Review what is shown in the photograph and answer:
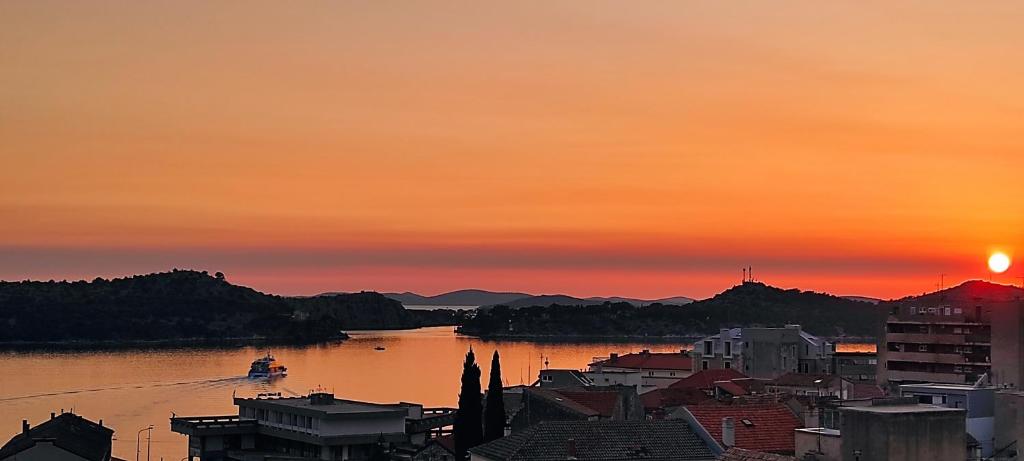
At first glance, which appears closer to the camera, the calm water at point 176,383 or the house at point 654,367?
the house at point 654,367

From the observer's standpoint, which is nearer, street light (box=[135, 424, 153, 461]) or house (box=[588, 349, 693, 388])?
street light (box=[135, 424, 153, 461])

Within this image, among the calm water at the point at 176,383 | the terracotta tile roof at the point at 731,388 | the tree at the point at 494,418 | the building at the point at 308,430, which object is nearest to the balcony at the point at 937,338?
the terracotta tile roof at the point at 731,388

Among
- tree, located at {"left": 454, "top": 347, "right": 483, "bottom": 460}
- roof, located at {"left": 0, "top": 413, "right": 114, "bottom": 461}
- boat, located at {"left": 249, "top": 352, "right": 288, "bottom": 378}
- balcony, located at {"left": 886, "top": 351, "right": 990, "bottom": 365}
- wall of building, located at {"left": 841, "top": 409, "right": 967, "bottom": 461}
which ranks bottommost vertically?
boat, located at {"left": 249, "top": 352, "right": 288, "bottom": 378}

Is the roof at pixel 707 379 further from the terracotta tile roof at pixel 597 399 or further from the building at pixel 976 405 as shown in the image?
the building at pixel 976 405

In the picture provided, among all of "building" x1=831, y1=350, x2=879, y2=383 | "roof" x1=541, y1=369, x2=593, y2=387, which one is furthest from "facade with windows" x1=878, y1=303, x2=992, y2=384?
"roof" x1=541, y1=369, x2=593, y2=387

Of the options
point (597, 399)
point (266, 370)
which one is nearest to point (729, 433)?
point (597, 399)

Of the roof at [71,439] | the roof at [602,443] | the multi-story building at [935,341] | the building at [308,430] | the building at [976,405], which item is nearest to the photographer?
the roof at [602,443]

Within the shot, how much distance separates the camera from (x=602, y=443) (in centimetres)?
3812

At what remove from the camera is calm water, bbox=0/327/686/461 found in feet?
319

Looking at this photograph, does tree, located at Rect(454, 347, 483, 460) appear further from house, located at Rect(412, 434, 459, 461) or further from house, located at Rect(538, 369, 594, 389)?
house, located at Rect(538, 369, 594, 389)

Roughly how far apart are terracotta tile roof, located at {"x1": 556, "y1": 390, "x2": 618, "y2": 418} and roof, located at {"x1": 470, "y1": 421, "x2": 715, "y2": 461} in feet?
40.8

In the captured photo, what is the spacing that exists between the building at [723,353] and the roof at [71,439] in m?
44.7

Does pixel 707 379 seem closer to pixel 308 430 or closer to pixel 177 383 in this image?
pixel 308 430

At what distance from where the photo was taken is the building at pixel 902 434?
31.5 meters
